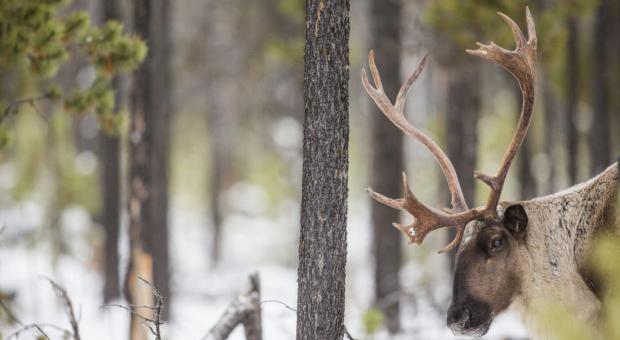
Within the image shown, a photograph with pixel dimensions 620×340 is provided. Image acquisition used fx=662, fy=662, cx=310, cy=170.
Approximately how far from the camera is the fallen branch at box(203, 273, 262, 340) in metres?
4.95

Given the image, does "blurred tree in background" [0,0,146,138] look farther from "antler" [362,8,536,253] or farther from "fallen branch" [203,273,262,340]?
"antler" [362,8,536,253]

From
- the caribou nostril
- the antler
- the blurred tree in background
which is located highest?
the blurred tree in background

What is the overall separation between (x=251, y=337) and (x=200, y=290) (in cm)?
1060

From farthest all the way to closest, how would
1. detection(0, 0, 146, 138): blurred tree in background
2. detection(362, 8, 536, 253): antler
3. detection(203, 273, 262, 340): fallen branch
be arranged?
detection(0, 0, 146, 138): blurred tree in background, detection(203, 273, 262, 340): fallen branch, detection(362, 8, 536, 253): antler

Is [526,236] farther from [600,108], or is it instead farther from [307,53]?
[600,108]

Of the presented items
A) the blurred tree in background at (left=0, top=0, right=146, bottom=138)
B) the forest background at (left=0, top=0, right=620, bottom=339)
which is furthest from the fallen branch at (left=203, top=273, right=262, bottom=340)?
the blurred tree in background at (left=0, top=0, right=146, bottom=138)

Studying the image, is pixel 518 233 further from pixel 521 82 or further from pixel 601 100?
pixel 601 100

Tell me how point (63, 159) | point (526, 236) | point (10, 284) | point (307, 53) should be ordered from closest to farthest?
point (307, 53), point (526, 236), point (10, 284), point (63, 159)

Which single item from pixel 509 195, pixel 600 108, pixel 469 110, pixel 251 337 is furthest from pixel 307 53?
pixel 509 195

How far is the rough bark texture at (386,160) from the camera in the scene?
9.55 m

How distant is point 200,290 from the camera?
1539cm

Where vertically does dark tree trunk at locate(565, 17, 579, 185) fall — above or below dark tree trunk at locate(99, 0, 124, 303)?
above

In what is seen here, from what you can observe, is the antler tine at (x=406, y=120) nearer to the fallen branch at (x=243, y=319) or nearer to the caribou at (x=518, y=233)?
the caribou at (x=518, y=233)

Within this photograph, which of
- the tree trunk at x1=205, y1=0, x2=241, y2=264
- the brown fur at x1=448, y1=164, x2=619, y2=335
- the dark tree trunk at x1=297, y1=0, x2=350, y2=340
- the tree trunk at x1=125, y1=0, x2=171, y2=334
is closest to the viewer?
the dark tree trunk at x1=297, y1=0, x2=350, y2=340
